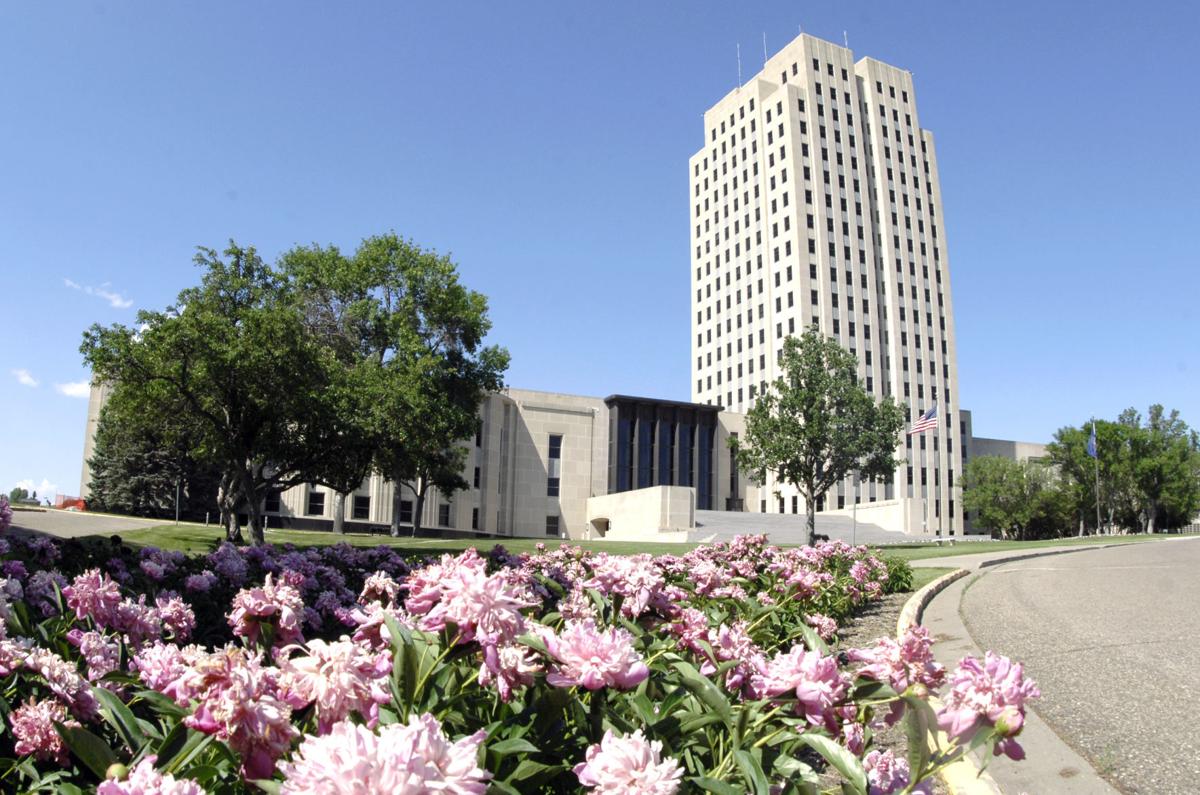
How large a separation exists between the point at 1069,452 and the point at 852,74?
49.1 meters

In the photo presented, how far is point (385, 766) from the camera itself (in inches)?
44.1

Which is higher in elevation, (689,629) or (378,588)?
(378,588)

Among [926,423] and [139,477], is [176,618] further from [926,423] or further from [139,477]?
[139,477]

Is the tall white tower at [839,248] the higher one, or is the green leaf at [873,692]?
the tall white tower at [839,248]

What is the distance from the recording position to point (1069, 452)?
78312 millimetres

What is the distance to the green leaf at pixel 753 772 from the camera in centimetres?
175

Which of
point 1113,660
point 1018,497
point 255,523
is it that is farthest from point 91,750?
point 1018,497

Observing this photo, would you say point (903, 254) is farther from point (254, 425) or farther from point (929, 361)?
point (254, 425)

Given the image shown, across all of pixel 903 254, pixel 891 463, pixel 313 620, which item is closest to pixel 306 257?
pixel 891 463

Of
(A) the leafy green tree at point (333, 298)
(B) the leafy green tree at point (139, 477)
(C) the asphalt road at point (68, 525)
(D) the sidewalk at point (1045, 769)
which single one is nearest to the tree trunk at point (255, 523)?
(C) the asphalt road at point (68, 525)

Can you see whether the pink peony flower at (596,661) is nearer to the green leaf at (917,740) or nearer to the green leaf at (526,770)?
the green leaf at (526,770)

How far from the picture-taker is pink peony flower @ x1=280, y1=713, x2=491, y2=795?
1112mm

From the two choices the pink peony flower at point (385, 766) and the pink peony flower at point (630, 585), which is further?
the pink peony flower at point (630, 585)

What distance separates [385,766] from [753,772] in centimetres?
100
